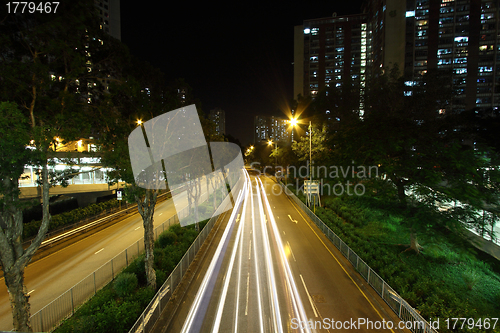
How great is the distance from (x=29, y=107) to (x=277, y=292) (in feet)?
35.2

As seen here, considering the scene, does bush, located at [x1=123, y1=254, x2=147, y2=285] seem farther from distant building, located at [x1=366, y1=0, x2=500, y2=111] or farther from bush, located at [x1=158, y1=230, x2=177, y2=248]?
distant building, located at [x1=366, y1=0, x2=500, y2=111]

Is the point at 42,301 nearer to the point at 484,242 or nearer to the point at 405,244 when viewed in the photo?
the point at 405,244

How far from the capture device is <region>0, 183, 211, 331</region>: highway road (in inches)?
380

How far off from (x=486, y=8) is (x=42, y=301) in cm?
9055

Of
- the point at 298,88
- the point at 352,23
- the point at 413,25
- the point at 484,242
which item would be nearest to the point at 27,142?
the point at 484,242

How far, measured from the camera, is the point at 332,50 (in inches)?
3120

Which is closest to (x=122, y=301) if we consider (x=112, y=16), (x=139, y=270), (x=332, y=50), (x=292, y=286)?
(x=139, y=270)

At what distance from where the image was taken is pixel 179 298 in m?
9.28

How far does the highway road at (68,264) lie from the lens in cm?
966

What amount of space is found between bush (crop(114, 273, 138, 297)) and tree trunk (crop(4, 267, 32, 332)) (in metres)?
3.20

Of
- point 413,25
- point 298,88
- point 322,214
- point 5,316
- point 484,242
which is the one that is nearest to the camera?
point 5,316

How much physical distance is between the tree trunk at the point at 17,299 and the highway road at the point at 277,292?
3.54m

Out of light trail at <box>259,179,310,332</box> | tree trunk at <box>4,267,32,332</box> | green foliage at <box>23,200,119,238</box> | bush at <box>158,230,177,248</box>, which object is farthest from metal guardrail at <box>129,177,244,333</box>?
green foliage at <box>23,200,119,238</box>

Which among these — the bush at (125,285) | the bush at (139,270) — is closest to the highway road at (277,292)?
the bush at (125,285)
